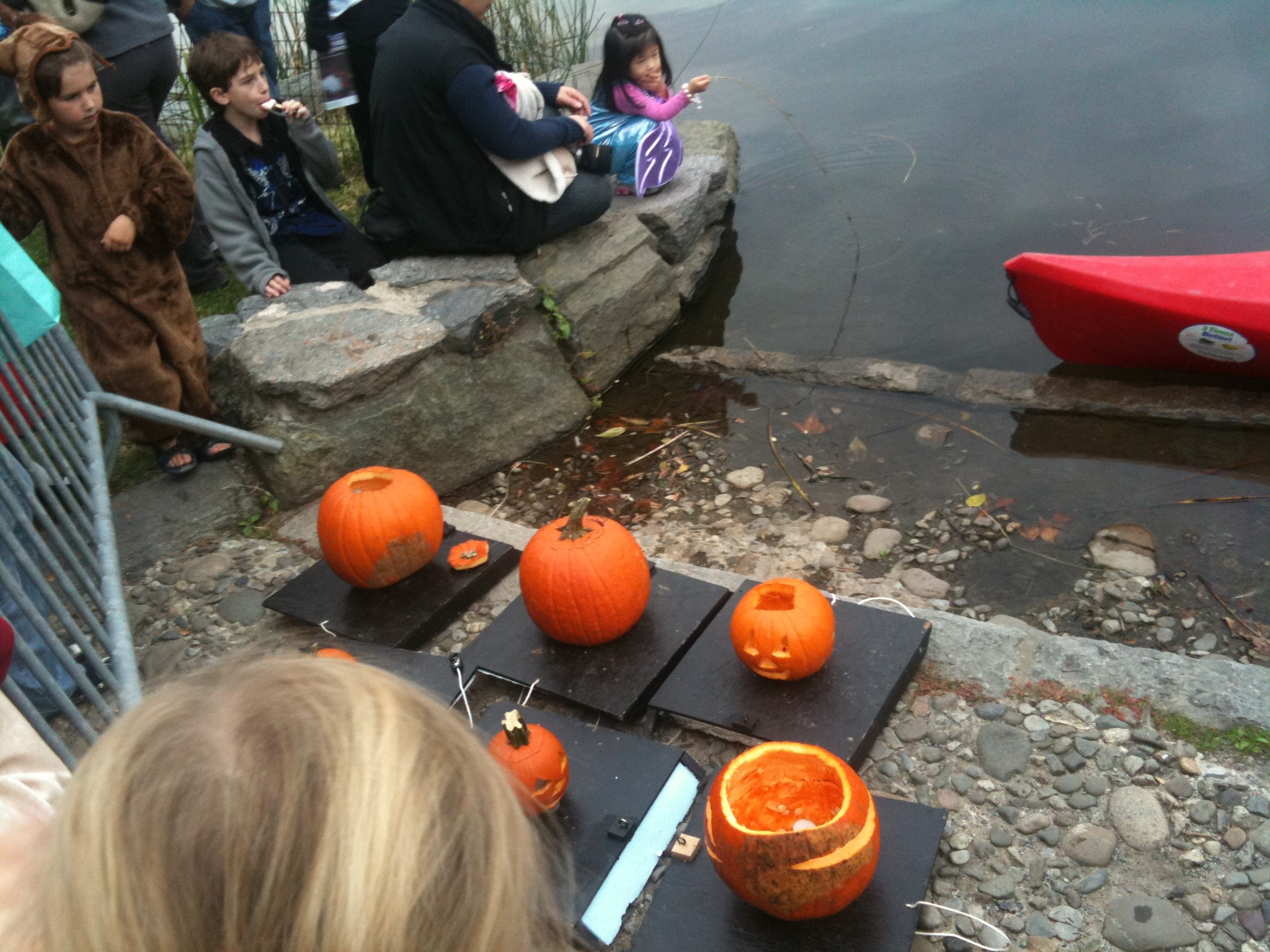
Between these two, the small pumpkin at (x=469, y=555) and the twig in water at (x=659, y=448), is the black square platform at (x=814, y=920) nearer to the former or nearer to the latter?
the small pumpkin at (x=469, y=555)

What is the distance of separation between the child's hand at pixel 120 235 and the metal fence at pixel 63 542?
53 centimetres

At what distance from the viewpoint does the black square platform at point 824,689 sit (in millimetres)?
2592

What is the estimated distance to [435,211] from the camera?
513 cm

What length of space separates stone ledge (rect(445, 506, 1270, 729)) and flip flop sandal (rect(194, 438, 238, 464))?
2999 mm

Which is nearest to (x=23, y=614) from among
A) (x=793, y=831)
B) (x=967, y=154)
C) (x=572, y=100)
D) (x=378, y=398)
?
(x=378, y=398)

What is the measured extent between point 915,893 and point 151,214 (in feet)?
12.4

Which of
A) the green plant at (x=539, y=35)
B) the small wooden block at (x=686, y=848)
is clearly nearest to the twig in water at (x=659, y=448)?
the small wooden block at (x=686, y=848)

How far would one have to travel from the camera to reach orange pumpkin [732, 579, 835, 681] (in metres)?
2.64

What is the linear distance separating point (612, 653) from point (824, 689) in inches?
26.1

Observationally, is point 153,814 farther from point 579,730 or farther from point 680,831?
point 579,730

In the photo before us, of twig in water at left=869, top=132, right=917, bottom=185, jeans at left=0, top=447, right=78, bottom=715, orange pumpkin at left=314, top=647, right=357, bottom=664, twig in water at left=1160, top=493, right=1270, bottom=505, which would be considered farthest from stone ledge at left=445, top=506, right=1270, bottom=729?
twig in water at left=869, top=132, right=917, bottom=185

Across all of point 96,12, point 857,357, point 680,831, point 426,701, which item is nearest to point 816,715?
point 680,831

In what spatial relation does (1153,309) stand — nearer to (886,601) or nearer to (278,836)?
(886,601)

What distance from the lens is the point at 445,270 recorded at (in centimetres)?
507
